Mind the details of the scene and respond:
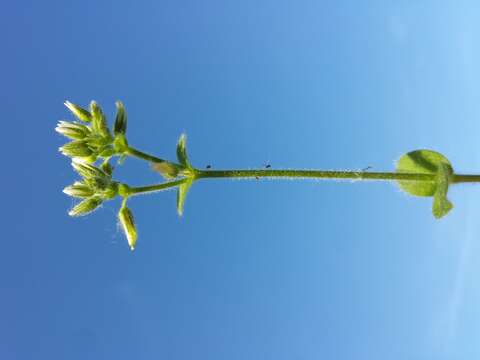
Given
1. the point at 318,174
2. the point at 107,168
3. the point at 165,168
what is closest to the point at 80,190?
the point at 107,168

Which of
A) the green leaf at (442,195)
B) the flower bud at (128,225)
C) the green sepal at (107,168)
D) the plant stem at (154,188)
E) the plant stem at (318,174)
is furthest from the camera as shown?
the green sepal at (107,168)

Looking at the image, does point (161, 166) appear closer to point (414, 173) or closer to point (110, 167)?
point (110, 167)

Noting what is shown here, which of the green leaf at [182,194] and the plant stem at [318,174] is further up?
the plant stem at [318,174]

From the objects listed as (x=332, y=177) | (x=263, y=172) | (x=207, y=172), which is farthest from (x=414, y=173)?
(x=207, y=172)

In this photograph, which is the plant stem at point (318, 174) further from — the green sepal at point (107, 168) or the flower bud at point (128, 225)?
the green sepal at point (107, 168)

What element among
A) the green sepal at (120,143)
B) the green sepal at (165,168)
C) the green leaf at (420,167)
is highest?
the green leaf at (420,167)

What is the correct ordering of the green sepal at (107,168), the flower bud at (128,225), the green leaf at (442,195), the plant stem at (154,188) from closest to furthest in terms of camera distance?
1. the green leaf at (442,195)
2. the plant stem at (154,188)
3. the flower bud at (128,225)
4. the green sepal at (107,168)

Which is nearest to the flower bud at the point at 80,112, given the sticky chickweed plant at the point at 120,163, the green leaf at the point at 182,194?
the sticky chickweed plant at the point at 120,163

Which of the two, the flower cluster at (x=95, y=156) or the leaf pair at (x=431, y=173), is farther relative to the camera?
the flower cluster at (x=95, y=156)
